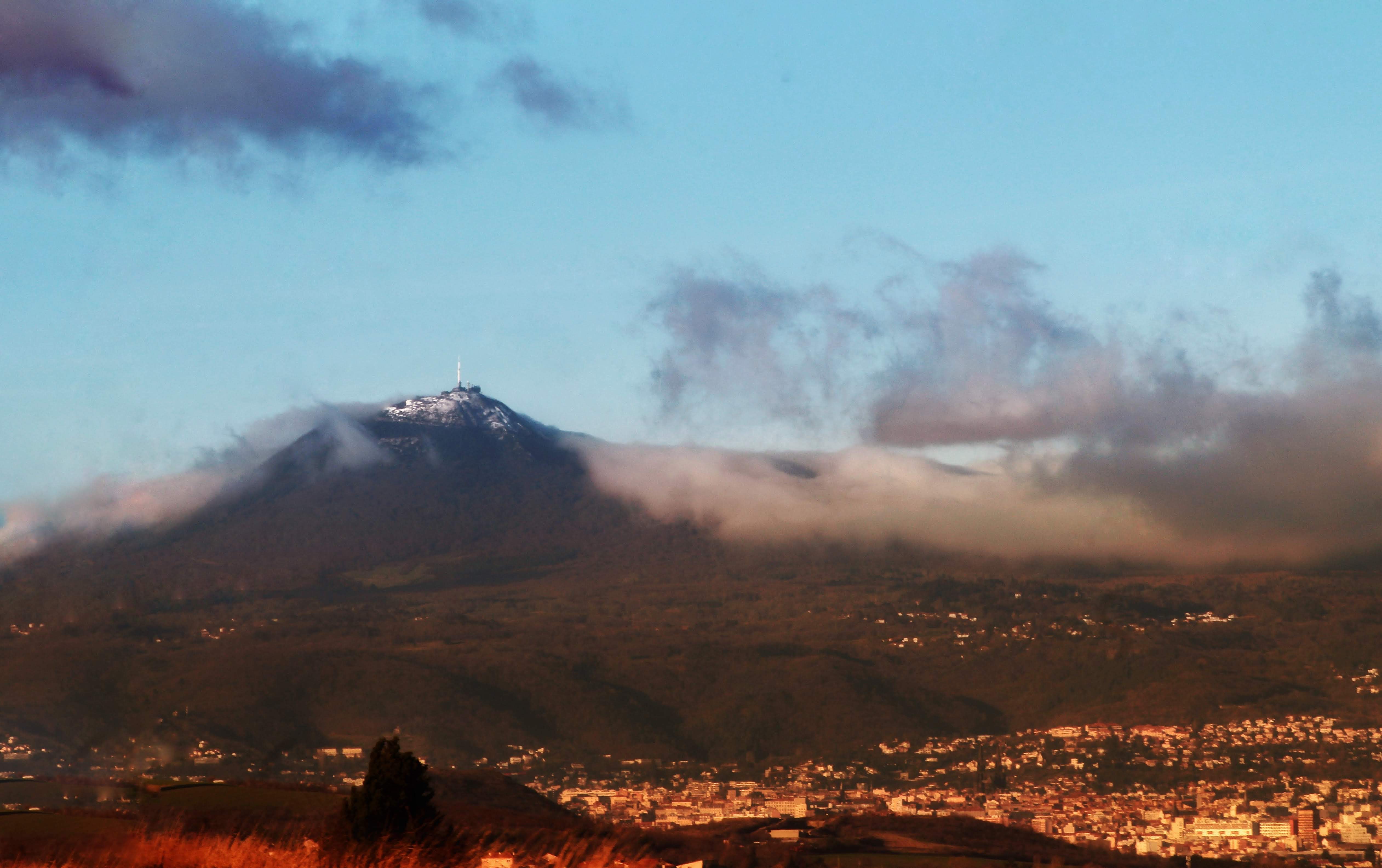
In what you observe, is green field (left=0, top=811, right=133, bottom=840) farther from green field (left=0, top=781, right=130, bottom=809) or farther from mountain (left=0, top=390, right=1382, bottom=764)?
mountain (left=0, top=390, right=1382, bottom=764)

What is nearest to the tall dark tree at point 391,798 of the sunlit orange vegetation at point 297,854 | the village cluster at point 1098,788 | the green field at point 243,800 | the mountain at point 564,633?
the sunlit orange vegetation at point 297,854

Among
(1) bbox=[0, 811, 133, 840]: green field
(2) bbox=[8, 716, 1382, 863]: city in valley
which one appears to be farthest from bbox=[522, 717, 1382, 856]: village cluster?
(1) bbox=[0, 811, 133, 840]: green field

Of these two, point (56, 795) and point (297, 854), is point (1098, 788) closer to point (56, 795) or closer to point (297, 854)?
point (56, 795)

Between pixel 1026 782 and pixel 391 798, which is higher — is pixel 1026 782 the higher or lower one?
the lower one

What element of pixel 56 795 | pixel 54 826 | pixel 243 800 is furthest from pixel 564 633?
pixel 54 826

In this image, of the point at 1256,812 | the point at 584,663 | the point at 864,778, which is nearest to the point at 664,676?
the point at 584,663
